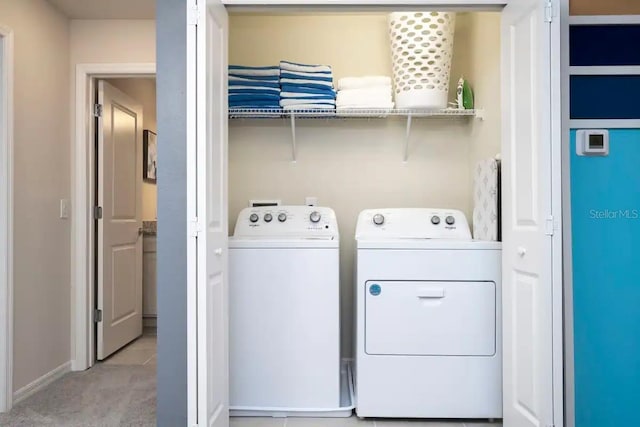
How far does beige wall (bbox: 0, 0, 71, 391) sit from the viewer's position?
2646mm

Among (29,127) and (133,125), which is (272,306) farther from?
(133,125)

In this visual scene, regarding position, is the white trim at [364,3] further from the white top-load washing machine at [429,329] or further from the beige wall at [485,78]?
the white top-load washing machine at [429,329]

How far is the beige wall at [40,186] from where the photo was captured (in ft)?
8.68

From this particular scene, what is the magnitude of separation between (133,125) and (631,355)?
142 inches

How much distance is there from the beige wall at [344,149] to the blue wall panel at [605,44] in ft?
3.55

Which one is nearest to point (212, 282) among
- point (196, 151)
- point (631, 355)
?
point (196, 151)

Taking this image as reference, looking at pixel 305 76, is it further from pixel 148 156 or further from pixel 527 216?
pixel 148 156

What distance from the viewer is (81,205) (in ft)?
10.6

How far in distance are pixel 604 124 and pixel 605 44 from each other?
0.33m

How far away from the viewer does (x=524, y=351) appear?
1957mm

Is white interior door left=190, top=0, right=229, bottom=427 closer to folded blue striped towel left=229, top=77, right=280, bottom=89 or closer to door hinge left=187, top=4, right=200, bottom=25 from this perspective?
door hinge left=187, top=4, right=200, bottom=25

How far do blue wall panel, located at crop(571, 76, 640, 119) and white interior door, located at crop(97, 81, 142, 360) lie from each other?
9.29 ft

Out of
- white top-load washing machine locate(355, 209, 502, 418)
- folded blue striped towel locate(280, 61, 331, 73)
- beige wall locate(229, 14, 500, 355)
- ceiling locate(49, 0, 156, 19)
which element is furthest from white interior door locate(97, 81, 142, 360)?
white top-load washing machine locate(355, 209, 502, 418)

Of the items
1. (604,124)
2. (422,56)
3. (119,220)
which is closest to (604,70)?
(604,124)
